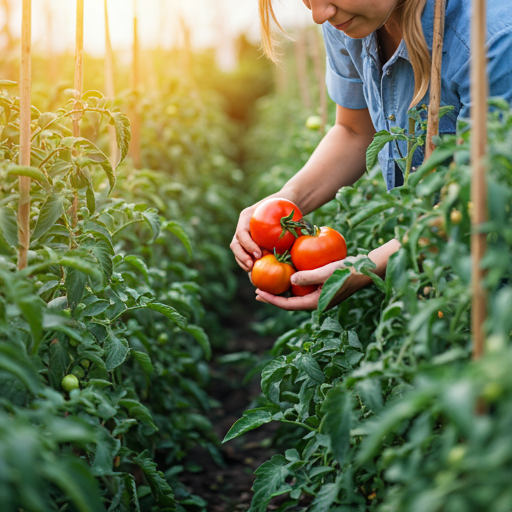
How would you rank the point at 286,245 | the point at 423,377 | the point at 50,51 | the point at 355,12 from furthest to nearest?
1. the point at 50,51
2. the point at 286,245
3. the point at 355,12
4. the point at 423,377

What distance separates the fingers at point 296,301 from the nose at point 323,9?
72 cm

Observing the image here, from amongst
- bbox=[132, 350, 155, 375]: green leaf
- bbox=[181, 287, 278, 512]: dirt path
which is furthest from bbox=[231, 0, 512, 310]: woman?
bbox=[181, 287, 278, 512]: dirt path

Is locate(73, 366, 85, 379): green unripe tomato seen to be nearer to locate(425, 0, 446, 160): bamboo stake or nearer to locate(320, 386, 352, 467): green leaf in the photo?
locate(320, 386, 352, 467): green leaf

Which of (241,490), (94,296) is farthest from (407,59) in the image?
(241,490)

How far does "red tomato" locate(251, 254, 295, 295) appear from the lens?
152 cm

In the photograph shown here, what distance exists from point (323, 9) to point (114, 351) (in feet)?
3.34

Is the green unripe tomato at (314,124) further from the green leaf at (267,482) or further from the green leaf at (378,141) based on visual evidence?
the green leaf at (267,482)

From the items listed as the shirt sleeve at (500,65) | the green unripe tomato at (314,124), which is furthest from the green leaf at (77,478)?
the green unripe tomato at (314,124)

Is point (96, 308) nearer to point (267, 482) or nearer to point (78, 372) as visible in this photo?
point (78, 372)

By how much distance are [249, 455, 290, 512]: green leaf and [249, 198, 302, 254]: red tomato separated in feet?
1.99

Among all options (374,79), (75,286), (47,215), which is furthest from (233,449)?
(374,79)

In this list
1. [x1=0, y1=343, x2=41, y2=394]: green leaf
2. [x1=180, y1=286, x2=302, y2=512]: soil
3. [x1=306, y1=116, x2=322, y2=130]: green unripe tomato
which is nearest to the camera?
[x1=0, y1=343, x2=41, y2=394]: green leaf

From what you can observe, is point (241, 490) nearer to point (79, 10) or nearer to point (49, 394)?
point (49, 394)

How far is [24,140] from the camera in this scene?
1.22 metres
